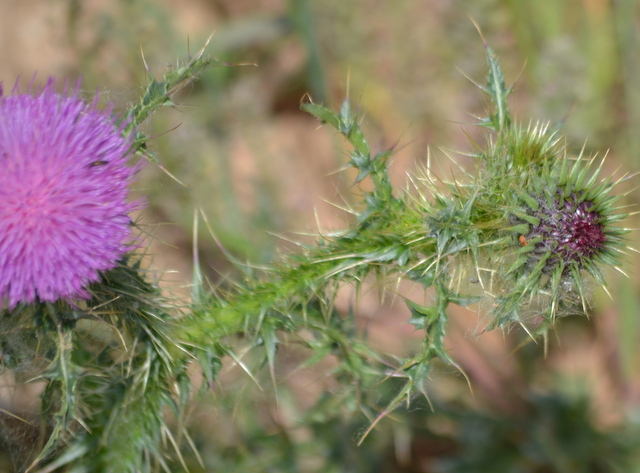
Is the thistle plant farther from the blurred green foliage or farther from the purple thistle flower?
the blurred green foliage

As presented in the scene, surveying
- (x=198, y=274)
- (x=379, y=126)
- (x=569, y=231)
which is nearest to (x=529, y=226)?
→ (x=569, y=231)

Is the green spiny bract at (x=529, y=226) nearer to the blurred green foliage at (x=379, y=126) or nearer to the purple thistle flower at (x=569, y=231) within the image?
the purple thistle flower at (x=569, y=231)

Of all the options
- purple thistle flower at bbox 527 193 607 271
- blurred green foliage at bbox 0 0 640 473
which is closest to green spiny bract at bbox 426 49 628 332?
purple thistle flower at bbox 527 193 607 271

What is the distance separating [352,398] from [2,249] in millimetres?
1257

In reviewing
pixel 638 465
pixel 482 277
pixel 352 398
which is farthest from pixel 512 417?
pixel 482 277

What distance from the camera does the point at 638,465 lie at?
10.0ft

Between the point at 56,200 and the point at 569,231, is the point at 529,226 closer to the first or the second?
the point at 569,231

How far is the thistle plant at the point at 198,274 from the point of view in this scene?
5.29 feet

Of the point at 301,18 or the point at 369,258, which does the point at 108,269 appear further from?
the point at 301,18

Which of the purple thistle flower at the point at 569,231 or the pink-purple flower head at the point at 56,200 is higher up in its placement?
the purple thistle flower at the point at 569,231

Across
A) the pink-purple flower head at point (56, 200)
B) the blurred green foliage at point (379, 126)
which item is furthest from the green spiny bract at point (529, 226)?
the pink-purple flower head at point (56, 200)

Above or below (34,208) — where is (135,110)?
above

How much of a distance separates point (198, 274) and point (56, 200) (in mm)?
548

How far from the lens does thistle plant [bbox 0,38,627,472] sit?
63.4 inches
